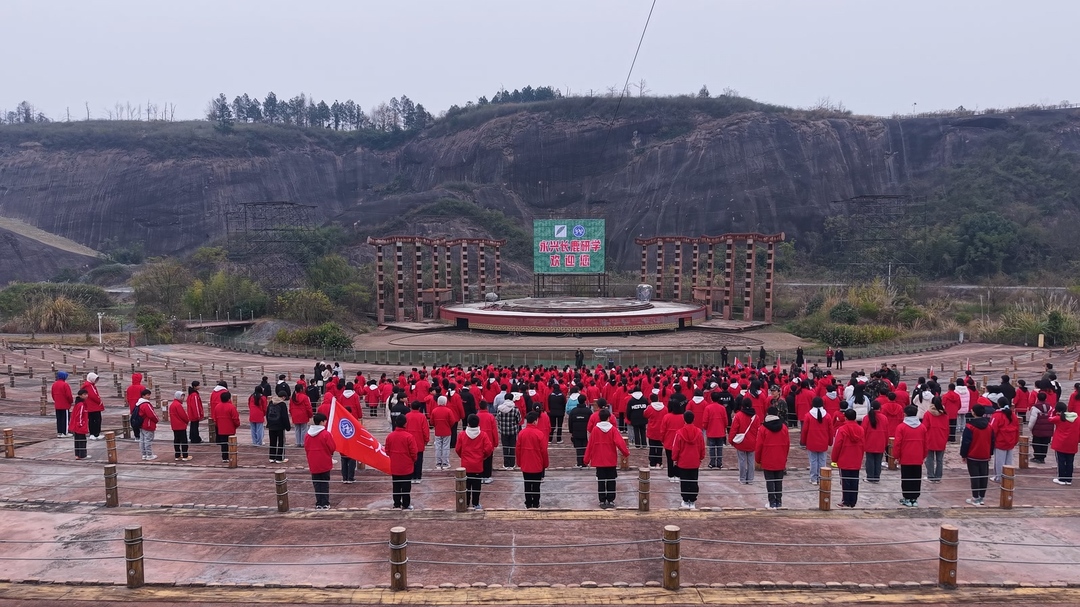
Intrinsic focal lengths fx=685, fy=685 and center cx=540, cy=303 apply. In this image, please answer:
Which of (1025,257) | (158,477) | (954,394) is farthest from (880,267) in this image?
(158,477)

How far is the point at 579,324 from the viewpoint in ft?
139

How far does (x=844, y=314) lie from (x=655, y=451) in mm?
34873

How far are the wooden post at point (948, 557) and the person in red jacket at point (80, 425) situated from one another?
1443cm

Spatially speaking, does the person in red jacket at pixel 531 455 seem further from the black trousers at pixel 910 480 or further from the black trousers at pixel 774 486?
the black trousers at pixel 910 480

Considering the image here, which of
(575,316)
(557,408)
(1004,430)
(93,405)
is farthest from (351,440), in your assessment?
(575,316)

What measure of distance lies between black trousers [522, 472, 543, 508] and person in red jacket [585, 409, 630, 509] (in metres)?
0.76

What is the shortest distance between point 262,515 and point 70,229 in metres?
104

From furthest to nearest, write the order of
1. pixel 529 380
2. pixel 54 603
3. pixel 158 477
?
pixel 529 380 → pixel 158 477 → pixel 54 603

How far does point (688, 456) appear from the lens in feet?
31.4

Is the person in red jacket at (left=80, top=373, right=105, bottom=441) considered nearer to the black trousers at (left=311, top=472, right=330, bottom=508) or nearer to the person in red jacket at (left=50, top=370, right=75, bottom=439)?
the person in red jacket at (left=50, top=370, right=75, bottom=439)

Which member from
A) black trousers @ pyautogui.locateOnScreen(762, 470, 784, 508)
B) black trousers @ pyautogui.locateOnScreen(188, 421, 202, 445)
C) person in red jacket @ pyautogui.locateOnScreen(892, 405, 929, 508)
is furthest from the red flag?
person in red jacket @ pyautogui.locateOnScreen(892, 405, 929, 508)

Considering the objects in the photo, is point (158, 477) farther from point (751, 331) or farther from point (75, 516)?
point (751, 331)

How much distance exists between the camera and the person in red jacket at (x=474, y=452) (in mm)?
9609

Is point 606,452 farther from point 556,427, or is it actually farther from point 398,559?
point 556,427
